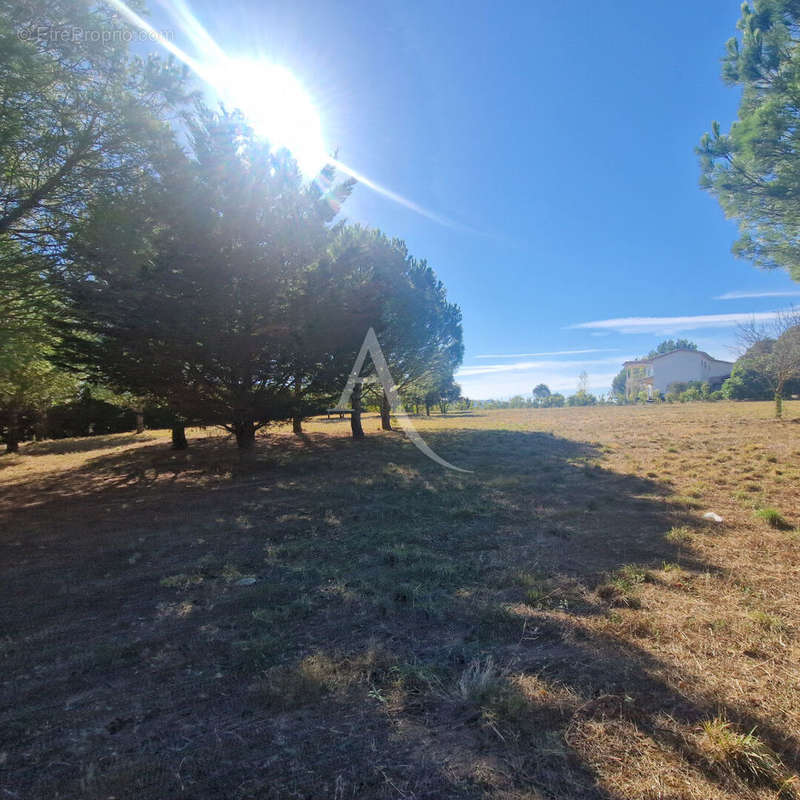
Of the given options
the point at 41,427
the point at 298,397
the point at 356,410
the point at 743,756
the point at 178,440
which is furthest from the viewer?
the point at 41,427

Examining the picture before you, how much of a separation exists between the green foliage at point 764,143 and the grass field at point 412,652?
4.84 m

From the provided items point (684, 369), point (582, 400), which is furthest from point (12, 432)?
point (684, 369)

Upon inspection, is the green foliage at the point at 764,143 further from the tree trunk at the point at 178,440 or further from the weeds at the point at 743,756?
the tree trunk at the point at 178,440

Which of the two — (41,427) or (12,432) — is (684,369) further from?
Answer: (41,427)

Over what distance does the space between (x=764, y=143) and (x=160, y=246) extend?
11054mm

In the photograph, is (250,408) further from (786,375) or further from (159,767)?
(786,375)

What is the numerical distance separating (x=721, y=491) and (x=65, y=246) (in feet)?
38.3

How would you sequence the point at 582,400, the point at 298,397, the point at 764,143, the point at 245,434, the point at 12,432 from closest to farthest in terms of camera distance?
1. the point at 764,143
2. the point at 298,397
3. the point at 245,434
4. the point at 12,432
5. the point at 582,400

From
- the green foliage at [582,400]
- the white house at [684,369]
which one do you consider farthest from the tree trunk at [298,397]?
the white house at [684,369]

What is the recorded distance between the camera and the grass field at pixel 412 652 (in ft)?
5.27

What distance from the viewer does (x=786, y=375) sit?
720 inches

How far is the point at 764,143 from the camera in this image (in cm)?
589

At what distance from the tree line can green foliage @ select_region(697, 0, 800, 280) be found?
8.33 m

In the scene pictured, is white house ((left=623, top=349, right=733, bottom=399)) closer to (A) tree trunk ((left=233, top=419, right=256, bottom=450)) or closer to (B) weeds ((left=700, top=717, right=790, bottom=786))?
(A) tree trunk ((left=233, top=419, right=256, bottom=450))
